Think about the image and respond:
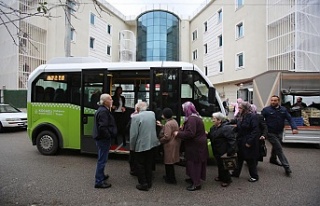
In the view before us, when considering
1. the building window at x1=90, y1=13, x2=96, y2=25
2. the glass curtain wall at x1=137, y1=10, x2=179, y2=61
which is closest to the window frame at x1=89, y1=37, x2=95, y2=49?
the building window at x1=90, y1=13, x2=96, y2=25

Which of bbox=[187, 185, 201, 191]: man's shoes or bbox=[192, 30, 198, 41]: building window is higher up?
bbox=[192, 30, 198, 41]: building window

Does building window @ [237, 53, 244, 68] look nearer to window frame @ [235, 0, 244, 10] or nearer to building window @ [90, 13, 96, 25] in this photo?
window frame @ [235, 0, 244, 10]

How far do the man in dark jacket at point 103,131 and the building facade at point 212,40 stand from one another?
22.6 feet

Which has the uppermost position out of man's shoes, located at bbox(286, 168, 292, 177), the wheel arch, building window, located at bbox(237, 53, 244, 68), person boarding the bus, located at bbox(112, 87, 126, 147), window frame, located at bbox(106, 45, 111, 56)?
window frame, located at bbox(106, 45, 111, 56)

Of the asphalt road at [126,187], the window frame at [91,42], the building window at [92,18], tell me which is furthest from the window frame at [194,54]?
the asphalt road at [126,187]

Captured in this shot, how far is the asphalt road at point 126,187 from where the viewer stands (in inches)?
171

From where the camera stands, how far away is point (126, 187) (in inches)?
196

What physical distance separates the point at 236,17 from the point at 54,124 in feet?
69.5

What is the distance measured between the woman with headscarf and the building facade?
27.6 ft

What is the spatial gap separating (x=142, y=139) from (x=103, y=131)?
77cm

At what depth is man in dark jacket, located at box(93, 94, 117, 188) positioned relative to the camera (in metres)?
4.70

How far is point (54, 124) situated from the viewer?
282 inches

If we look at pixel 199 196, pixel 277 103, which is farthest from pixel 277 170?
pixel 199 196

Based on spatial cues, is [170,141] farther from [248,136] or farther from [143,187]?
[248,136]
